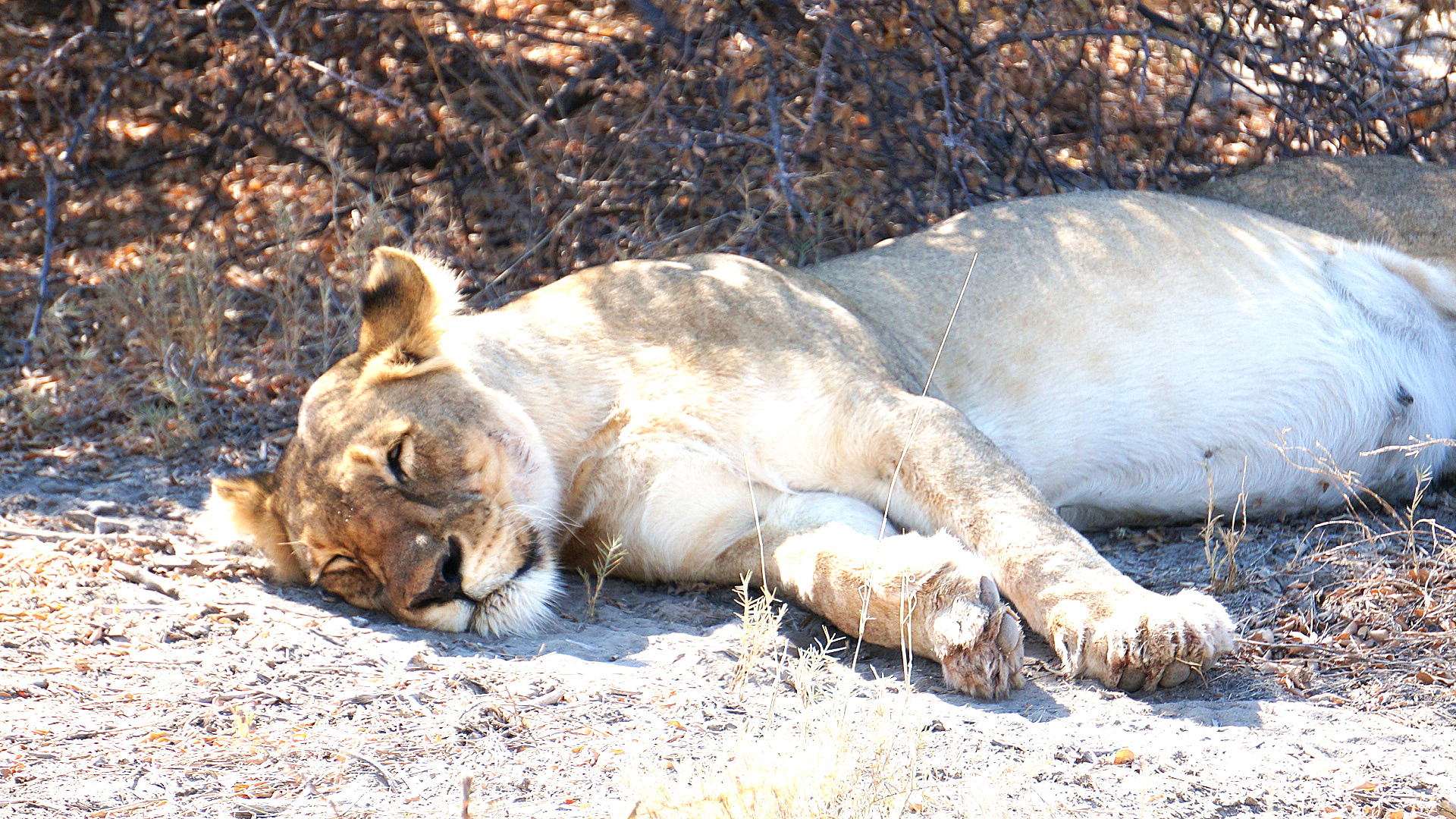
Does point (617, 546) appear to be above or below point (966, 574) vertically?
below

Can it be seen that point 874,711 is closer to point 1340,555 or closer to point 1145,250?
point 1340,555

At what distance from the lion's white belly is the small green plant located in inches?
44.9

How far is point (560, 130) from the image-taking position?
538 cm

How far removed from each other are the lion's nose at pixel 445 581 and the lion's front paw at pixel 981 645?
1178 millimetres

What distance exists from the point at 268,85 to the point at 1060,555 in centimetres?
431

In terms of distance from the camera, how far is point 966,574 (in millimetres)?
2891

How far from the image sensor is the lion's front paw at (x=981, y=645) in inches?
110

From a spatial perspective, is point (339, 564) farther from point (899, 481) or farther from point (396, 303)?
point (899, 481)

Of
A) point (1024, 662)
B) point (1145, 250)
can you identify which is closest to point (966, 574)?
point (1024, 662)

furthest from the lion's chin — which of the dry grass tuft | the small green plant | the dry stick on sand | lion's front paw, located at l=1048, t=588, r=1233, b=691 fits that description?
the dry grass tuft

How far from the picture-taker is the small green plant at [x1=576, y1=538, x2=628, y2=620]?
3461mm

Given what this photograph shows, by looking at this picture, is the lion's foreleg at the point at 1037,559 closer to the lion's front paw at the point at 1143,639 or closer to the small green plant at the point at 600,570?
the lion's front paw at the point at 1143,639

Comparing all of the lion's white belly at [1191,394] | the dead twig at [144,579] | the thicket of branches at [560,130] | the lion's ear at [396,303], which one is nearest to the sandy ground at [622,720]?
the dead twig at [144,579]

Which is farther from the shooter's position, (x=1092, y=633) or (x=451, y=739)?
(x=1092, y=633)
